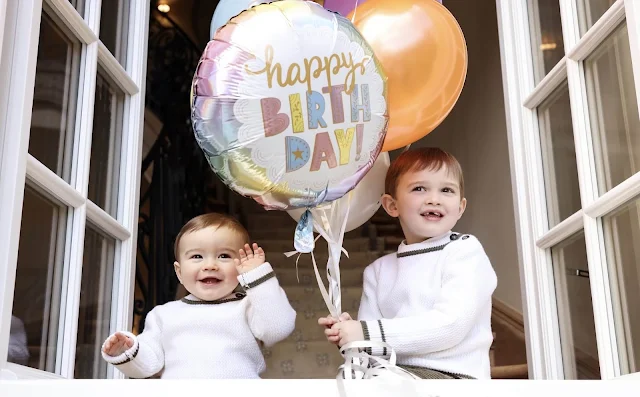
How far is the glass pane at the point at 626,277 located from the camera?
1.31 meters

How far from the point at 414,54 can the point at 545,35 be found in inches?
16.5

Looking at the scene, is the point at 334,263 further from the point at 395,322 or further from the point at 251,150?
the point at 251,150

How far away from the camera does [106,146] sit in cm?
182

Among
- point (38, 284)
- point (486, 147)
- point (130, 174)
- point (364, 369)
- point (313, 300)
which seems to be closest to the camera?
point (364, 369)

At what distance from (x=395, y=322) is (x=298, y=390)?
1.47ft

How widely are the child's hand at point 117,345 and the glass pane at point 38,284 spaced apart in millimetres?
109

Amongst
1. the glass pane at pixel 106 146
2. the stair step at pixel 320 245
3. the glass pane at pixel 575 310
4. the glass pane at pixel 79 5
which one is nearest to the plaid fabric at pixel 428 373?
the glass pane at pixel 575 310

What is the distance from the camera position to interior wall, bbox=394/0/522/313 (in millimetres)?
3486

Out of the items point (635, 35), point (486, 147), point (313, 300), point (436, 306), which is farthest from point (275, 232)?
point (635, 35)

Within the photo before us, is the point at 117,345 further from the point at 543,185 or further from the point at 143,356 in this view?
the point at 543,185

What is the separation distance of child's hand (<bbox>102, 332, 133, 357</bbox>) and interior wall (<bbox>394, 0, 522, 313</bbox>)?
7.02 ft

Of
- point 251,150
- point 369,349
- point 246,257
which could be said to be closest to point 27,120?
point 251,150

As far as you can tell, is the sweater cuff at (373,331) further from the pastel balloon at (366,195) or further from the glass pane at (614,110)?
the glass pane at (614,110)

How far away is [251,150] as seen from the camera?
130 centimetres
